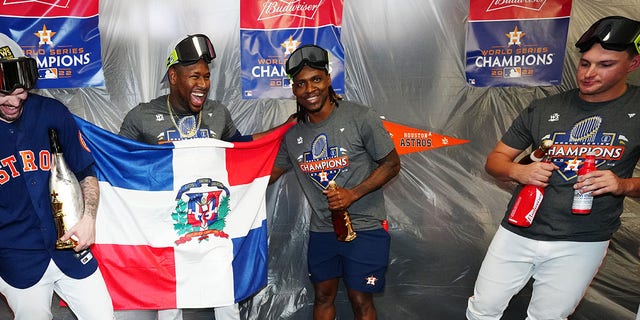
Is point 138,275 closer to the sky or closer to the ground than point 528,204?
closer to the ground

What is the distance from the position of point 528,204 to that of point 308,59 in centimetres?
137

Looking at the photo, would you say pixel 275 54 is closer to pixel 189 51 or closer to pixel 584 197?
pixel 189 51

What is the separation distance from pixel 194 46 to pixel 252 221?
110 centimetres

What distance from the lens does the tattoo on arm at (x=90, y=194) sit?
7.45ft

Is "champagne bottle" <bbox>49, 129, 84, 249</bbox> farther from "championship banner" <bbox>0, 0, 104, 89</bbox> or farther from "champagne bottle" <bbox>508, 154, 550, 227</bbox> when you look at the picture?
"champagne bottle" <bbox>508, 154, 550, 227</bbox>

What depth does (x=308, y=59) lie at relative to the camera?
2.65m

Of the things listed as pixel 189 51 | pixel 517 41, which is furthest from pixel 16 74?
pixel 517 41

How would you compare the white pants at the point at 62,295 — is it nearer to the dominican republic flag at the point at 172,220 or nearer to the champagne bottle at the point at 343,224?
the dominican republic flag at the point at 172,220

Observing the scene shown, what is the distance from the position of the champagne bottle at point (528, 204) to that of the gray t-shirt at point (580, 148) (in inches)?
3.0

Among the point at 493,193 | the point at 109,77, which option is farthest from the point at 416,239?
the point at 109,77

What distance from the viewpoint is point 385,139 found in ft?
8.80

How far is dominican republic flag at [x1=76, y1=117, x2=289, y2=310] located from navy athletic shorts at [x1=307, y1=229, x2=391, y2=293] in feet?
1.67

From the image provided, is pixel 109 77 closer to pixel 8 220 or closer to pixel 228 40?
pixel 228 40

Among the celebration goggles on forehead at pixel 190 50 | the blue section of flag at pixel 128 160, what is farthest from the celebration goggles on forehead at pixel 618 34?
the blue section of flag at pixel 128 160
